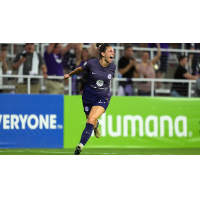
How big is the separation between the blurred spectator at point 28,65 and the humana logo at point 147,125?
2.36 metres

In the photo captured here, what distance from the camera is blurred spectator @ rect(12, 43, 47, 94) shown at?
505 inches

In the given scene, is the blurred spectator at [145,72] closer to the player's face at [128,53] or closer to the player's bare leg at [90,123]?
the player's face at [128,53]

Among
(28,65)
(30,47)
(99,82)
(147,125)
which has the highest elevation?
(30,47)

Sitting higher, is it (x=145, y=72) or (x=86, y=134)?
(x=145, y=72)

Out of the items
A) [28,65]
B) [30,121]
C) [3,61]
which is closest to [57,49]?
[28,65]

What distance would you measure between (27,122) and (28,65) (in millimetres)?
1761

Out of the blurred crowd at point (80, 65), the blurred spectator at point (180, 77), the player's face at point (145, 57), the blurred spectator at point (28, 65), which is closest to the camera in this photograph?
the blurred spectator at point (28, 65)

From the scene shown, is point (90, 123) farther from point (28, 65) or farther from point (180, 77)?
point (180, 77)

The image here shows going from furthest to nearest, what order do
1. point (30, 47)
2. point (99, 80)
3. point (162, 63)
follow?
point (162, 63) < point (30, 47) < point (99, 80)

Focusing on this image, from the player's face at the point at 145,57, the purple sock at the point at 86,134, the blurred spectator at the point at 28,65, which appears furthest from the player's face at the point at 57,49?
the purple sock at the point at 86,134

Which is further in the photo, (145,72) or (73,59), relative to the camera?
(145,72)

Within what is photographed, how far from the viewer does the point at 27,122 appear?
12.6 m

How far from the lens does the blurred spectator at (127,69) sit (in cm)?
1330

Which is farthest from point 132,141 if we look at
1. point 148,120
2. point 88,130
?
point 88,130
